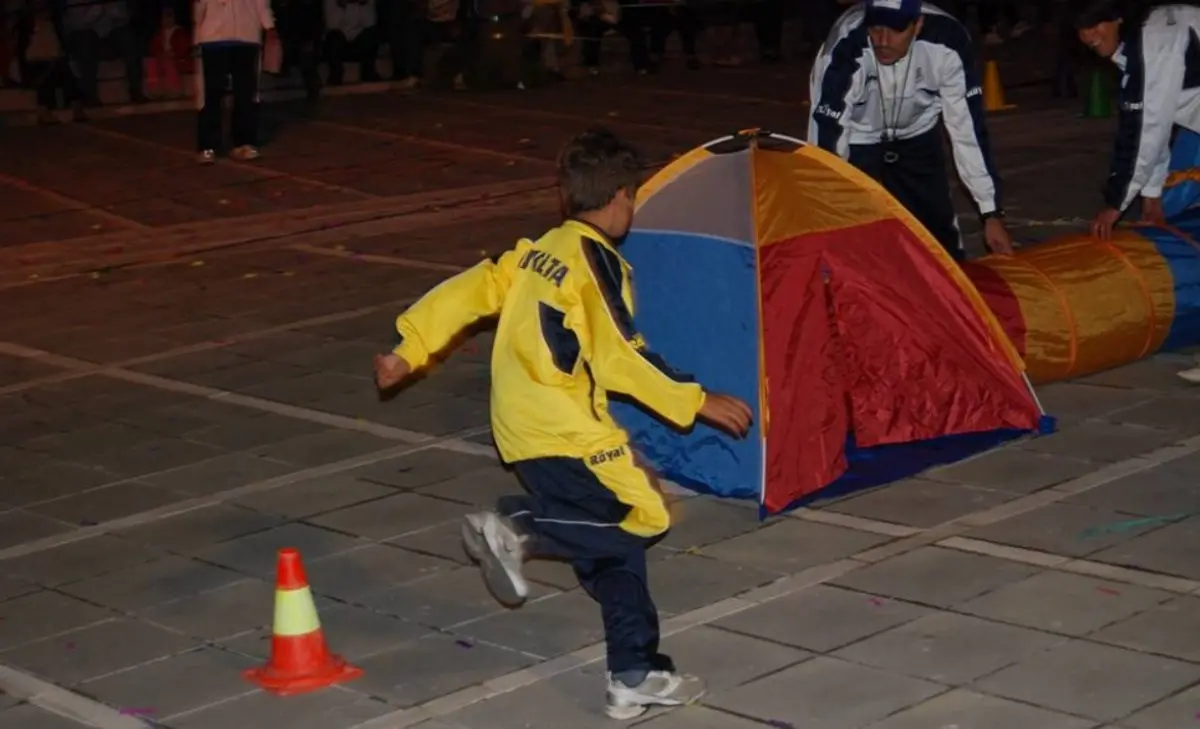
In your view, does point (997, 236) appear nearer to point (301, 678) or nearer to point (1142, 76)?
point (1142, 76)

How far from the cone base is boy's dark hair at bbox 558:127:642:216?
157 centimetres

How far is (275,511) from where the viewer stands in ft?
25.4

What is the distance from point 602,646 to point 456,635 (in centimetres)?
50

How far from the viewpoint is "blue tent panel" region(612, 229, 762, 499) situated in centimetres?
752

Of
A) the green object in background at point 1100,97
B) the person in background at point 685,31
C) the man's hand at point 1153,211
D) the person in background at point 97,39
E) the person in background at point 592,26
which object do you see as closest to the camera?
the man's hand at point 1153,211

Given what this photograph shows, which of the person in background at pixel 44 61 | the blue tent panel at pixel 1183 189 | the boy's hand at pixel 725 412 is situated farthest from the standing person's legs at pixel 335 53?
the boy's hand at pixel 725 412

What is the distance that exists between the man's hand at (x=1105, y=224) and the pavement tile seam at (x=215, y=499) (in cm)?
305

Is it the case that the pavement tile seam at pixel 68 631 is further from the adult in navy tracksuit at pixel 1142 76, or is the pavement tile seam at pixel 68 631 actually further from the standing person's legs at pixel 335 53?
the standing person's legs at pixel 335 53

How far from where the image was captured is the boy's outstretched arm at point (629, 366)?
545 centimetres

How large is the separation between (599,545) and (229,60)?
42.4ft

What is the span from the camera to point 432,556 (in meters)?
7.07

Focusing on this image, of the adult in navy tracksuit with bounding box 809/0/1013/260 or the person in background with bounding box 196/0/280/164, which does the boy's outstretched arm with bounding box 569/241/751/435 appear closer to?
the adult in navy tracksuit with bounding box 809/0/1013/260

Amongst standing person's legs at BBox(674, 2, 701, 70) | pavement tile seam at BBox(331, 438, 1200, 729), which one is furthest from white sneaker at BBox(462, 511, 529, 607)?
standing person's legs at BBox(674, 2, 701, 70)

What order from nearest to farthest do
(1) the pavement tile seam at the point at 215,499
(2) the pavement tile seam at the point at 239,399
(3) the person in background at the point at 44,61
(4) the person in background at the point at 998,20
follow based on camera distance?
(1) the pavement tile seam at the point at 215,499 < (2) the pavement tile seam at the point at 239,399 < (3) the person in background at the point at 44,61 < (4) the person in background at the point at 998,20
